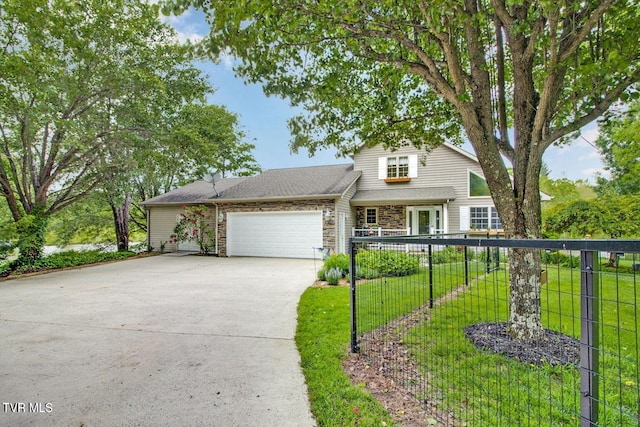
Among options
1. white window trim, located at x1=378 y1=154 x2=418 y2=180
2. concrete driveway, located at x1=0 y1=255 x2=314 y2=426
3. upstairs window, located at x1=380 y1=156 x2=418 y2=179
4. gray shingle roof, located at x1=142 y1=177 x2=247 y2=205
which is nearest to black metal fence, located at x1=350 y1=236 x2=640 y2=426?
concrete driveway, located at x1=0 y1=255 x2=314 y2=426

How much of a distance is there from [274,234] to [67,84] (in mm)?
8038

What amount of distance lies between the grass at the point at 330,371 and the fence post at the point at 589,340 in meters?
1.18

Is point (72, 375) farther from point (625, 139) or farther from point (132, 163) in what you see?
point (625, 139)

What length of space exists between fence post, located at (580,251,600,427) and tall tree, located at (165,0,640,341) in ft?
6.17

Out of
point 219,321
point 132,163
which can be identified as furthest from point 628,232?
point 132,163

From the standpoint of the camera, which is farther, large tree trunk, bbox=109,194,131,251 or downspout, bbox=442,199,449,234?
large tree trunk, bbox=109,194,131,251

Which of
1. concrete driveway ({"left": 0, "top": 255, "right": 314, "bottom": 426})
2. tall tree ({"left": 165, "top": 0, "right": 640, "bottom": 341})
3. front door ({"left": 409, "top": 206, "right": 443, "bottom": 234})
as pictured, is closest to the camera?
concrete driveway ({"left": 0, "top": 255, "right": 314, "bottom": 426})

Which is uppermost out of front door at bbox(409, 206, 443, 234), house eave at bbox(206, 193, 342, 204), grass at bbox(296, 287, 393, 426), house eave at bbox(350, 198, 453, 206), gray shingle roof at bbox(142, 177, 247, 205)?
gray shingle roof at bbox(142, 177, 247, 205)

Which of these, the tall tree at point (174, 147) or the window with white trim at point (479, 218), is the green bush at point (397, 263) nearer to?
the tall tree at point (174, 147)

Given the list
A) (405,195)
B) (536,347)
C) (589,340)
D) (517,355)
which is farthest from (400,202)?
(589,340)

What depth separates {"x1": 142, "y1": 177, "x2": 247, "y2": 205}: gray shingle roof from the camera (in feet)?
49.4

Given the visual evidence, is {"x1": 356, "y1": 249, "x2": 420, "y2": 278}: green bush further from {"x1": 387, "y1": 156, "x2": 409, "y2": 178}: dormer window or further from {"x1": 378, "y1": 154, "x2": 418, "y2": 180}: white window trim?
{"x1": 387, "y1": 156, "x2": 409, "y2": 178}: dormer window

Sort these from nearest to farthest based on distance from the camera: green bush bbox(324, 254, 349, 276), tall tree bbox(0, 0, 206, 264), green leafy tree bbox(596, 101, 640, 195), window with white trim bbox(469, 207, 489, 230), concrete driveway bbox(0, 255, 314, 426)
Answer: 1. concrete driveway bbox(0, 255, 314, 426)
2. green leafy tree bbox(596, 101, 640, 195)
3. green bush bbox(324, 254, 349, 276)
4. tall tree bbox(0, 0, 206, 264)
5. window with white trim bbox(469, 207, 489, 230)

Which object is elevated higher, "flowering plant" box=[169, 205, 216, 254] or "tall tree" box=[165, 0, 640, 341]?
"tall tree" box=[165, 0, 640, 341]
